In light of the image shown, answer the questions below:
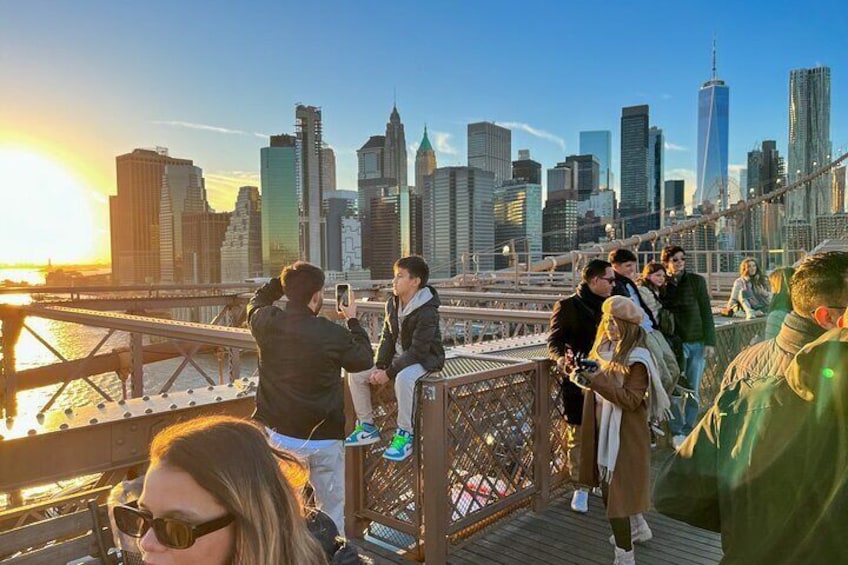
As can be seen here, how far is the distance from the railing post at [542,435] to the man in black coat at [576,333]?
153 mm

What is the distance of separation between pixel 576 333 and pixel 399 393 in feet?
5.05

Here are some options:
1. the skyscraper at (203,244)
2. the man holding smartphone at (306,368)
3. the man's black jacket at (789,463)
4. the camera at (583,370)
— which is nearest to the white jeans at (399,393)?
the man holding smartphone at (306,368)

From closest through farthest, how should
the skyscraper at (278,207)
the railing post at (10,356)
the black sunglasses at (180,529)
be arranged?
the black sunglasses at (180,529), the railing post at (10,356), the skyscraper at (278,207)

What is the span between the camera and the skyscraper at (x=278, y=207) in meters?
66.1

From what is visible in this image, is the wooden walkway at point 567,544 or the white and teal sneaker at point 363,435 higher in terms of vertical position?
the white and teal sneaker at point 363,435

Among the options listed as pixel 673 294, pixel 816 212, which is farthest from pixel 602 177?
pixel 673 294

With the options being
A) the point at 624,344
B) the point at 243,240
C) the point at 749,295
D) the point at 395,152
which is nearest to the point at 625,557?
the point at 624,344

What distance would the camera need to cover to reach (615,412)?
342 centimetres

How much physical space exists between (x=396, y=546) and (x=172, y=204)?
85649 mm

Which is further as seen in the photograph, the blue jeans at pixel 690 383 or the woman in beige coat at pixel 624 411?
the blue jeans at pixel 690 383

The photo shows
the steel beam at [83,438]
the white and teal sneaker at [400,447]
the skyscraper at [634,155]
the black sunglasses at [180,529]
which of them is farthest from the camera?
the skyscraper at [634,155]

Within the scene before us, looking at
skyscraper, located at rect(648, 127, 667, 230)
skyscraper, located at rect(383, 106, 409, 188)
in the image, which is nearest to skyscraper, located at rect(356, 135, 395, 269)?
skyscraper, located at rect(383, 106, 409, 188)

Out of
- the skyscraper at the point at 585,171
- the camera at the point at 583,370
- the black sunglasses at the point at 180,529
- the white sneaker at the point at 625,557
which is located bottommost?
the white sneaker at the point at 625,557

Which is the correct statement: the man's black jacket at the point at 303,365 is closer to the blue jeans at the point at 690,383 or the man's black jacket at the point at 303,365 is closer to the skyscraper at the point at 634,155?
the blue jeans at the point at 690,383
